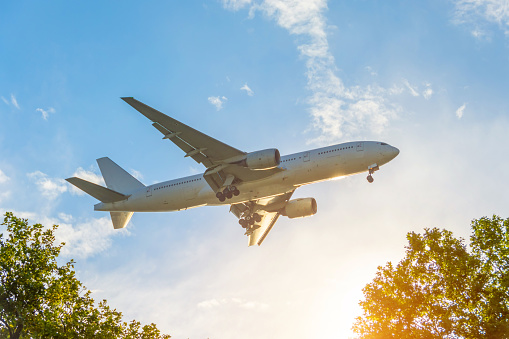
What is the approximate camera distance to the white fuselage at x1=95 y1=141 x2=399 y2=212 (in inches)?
1410

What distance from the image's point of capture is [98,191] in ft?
137

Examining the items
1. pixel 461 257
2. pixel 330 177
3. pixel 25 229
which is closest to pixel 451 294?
pixel 461 257

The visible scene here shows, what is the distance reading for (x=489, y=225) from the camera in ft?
102

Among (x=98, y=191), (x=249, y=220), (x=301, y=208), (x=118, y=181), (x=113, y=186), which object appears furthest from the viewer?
(x=118, y=181)

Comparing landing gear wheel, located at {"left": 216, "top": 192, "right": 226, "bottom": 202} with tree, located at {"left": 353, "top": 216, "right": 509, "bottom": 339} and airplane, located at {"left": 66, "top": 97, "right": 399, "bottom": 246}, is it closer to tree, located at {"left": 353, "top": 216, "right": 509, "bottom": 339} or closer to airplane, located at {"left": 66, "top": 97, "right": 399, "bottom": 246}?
airplane, located at {"left": 66, "top": 97, "right": 399, "bottom": 246}

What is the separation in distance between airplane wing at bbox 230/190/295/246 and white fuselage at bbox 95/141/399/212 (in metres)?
6.98

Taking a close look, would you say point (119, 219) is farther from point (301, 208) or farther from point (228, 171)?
point (301, 208)

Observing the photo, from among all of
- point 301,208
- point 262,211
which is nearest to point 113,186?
point 262,211

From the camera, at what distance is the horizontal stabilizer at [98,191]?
133 ft

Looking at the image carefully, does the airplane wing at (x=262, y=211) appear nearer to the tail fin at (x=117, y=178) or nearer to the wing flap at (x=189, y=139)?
the wing flap at (x=189, y=139)

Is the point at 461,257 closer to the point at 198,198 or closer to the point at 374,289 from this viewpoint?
the point at 374,289

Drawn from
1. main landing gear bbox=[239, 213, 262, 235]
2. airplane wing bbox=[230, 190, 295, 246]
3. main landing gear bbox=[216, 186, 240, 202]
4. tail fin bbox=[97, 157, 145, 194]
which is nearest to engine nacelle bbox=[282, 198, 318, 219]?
airplane wing bbox=[230, 190, 295, 246]

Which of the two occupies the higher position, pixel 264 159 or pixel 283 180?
pixel 264 159

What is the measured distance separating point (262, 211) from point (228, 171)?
10.9m
